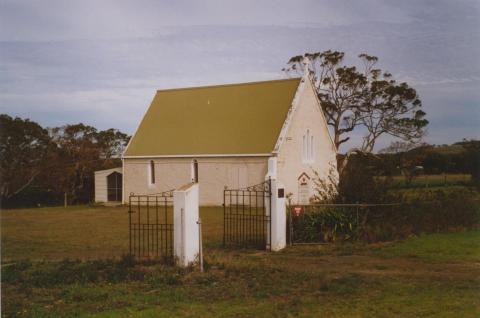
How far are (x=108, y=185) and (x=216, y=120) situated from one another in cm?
950

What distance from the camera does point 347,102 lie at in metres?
48.3

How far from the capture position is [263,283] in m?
10.7

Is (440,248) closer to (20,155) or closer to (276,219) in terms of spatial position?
(276,219)

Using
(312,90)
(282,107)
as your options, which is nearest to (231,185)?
(282,107)

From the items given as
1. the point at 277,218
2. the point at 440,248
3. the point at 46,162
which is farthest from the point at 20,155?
the point at 440,248

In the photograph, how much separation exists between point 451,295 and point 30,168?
123 ft

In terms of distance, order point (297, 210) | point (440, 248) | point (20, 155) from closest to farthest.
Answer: point (440, 248) < point (297, 210) < point (20, 155)

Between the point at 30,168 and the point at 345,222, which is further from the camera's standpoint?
the point at 30,168

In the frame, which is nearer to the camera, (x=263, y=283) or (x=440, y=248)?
(x=263, y=283)

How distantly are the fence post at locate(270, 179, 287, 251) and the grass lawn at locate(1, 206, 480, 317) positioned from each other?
1.50 ft

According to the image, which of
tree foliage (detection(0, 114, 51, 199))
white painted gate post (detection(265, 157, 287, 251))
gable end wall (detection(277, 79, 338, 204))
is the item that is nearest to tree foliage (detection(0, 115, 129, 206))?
tree foliage (detection(0, 114, 51, 199))

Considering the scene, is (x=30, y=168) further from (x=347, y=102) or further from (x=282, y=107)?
(x=347, y=102)

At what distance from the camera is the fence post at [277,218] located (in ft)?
51.0

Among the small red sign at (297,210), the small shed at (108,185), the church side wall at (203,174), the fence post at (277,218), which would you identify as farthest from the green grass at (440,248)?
the small shed at (108,185)
